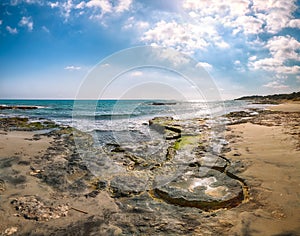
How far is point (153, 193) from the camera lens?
4.43m

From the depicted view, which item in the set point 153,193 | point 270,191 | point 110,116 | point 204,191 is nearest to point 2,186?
point 153,193

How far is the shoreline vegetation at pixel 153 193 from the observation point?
321cm

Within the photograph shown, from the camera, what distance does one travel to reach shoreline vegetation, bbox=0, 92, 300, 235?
3.21m

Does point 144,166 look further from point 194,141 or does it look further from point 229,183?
point 194,141

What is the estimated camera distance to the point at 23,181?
4.84 meters

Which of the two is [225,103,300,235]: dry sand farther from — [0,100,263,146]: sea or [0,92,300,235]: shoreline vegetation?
[0,100,263,146]: sea

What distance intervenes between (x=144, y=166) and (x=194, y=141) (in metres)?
3.98

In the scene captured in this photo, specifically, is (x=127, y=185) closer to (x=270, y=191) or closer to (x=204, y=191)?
(x=204, y=191)

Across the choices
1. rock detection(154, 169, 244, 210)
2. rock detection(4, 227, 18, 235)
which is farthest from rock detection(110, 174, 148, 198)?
rock detection(4, 227, 18, 235)

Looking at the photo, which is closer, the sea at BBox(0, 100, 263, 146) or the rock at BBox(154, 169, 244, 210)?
the rock at BBox(154, 169, 244, 210)

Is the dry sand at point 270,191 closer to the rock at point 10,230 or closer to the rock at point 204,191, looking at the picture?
the rock at point 204,191

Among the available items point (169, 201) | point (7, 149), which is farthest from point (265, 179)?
point (7, 149)

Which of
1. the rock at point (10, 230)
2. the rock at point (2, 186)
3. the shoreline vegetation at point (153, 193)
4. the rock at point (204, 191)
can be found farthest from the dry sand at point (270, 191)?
the rock at point (2, 186)

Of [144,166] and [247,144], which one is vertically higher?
[247,144]
